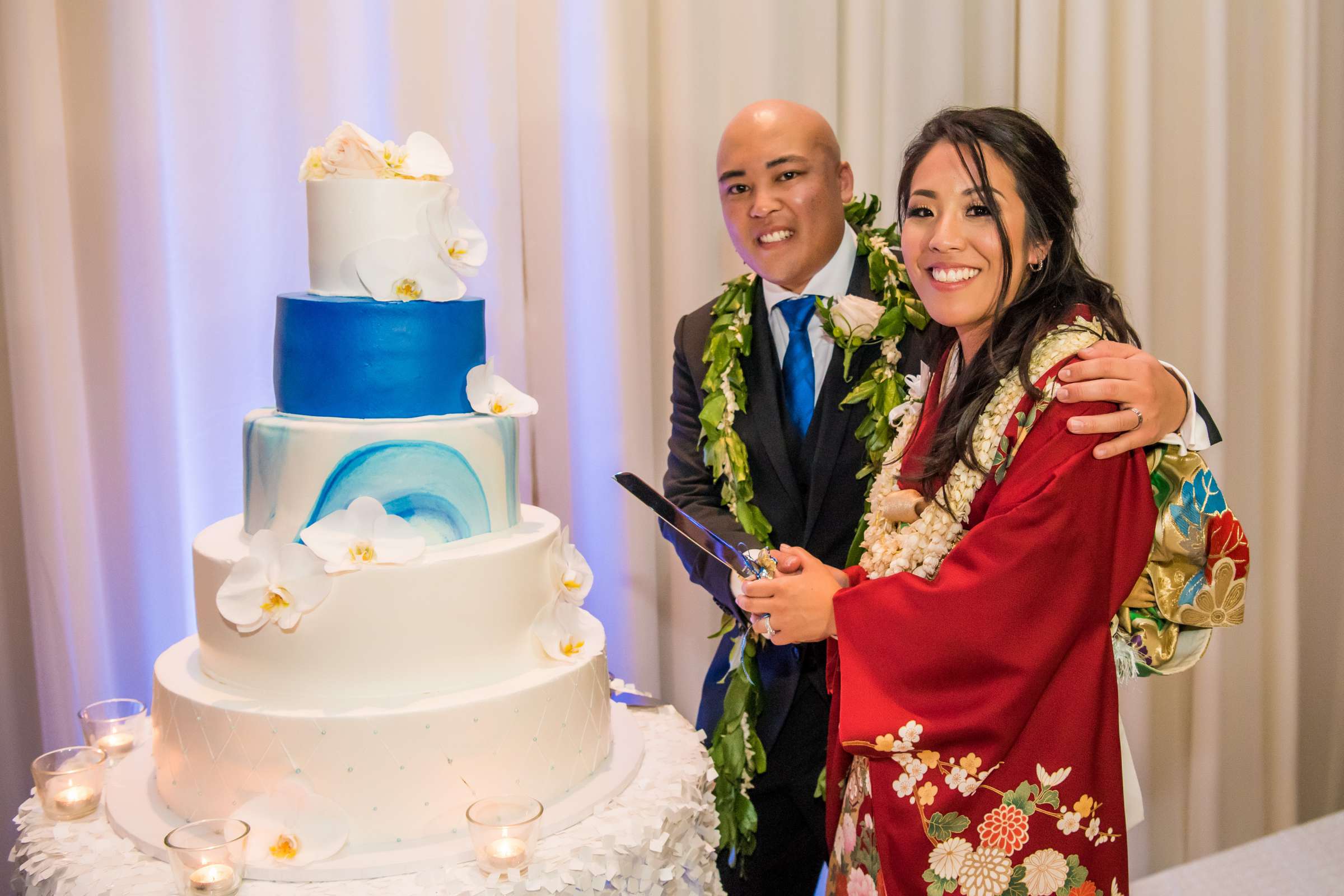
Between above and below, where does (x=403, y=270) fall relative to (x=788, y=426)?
above

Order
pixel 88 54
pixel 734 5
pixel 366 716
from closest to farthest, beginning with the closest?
1. pixel 366 716
2. pixel 88 54
3. pixel 734 5

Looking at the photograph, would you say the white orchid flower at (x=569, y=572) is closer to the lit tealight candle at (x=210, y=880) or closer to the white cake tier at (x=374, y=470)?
the white cake tier at (x=374, y=470)

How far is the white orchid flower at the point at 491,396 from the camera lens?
5.48 feet

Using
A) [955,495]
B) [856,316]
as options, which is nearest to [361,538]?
[955,495]

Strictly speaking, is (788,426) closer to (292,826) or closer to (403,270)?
(403,270)

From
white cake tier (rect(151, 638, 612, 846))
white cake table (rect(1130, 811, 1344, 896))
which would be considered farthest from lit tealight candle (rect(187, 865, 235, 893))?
white cake table (rect(1130, 811, 1344, 896))

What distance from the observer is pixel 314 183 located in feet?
5.42

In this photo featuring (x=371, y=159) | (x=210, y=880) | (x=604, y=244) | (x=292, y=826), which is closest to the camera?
(x=210, y=880)

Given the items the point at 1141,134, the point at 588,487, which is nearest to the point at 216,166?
the point at 588,487

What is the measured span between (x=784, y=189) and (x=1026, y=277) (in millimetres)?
722

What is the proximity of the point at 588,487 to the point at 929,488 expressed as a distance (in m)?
1.33

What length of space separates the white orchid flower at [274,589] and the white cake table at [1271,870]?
6.64 ft

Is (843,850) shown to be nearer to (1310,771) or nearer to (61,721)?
(61,721)

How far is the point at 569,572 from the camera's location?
1.70 metres
